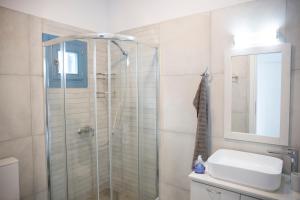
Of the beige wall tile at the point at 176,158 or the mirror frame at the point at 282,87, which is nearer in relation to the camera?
the mirror frame at the point at 282,87

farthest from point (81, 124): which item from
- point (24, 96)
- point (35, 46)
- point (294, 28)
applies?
point (294, 28)

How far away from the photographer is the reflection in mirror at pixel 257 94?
1.58 metres

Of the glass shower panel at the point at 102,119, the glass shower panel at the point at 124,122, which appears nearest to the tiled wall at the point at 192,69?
the glass shower panel at the point at 124,122

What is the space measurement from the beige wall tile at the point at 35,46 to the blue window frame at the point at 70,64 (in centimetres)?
6

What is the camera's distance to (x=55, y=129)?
6.75 feet

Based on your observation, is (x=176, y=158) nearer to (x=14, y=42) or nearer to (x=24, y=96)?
(x=24, y=96)

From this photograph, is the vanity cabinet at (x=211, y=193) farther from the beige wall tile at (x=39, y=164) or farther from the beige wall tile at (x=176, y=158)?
the beige wall tile at (x=39, y=164)

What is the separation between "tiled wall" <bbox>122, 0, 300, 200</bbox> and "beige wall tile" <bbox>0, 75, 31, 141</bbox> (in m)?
1.38

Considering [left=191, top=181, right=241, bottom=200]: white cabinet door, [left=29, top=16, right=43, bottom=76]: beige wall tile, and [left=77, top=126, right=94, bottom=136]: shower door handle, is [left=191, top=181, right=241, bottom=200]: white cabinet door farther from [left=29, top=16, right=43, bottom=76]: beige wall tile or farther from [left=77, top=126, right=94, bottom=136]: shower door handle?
[left=29, top=16, right=43, bottom=76]: beige wall tile

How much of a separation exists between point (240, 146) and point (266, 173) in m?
0.47

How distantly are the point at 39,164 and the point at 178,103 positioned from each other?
62.3 inches

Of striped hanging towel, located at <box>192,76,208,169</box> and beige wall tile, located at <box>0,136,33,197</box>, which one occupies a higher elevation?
striped hanging towel, located at <box>192,76,208,169</box>

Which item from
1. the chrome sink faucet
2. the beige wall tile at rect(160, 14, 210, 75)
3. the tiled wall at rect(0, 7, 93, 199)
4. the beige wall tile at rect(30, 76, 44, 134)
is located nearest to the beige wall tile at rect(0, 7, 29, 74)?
the tiled wall at rect(0, 7, 93, 199)

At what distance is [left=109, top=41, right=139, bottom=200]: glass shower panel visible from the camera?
1962mm
